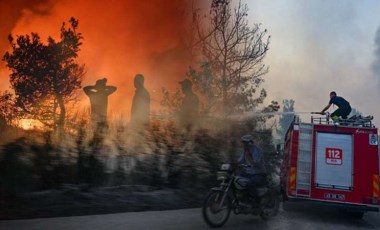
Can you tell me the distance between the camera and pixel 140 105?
10508 mm

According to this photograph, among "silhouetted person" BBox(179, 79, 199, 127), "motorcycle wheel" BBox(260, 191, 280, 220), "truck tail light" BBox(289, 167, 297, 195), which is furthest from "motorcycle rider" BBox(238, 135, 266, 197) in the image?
"silhouetted person" BBox(179, 79, 199, 127)

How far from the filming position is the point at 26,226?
5801 millimetres

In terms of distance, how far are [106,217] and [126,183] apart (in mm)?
2180

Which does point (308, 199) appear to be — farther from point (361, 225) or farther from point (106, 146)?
point (106, 146)

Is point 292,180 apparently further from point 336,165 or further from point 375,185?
point 375,185

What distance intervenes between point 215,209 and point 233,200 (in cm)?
50

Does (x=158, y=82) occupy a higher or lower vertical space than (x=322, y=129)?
higher

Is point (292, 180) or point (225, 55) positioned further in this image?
point (225, 55)

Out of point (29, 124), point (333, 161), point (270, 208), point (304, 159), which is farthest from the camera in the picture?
point (304, 159)

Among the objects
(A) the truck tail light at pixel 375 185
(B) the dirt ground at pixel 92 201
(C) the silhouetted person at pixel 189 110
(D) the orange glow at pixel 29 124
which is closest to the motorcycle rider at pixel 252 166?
(B) the dirt ground at pixel 92 201

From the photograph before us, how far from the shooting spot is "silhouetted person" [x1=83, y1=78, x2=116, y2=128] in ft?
28.3

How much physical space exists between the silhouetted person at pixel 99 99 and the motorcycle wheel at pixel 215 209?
2.98 meters

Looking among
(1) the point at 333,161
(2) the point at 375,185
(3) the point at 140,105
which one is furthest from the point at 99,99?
(2) the point at 375,185

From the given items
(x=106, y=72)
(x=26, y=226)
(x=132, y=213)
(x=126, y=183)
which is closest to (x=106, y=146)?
(x=126, y=183)
